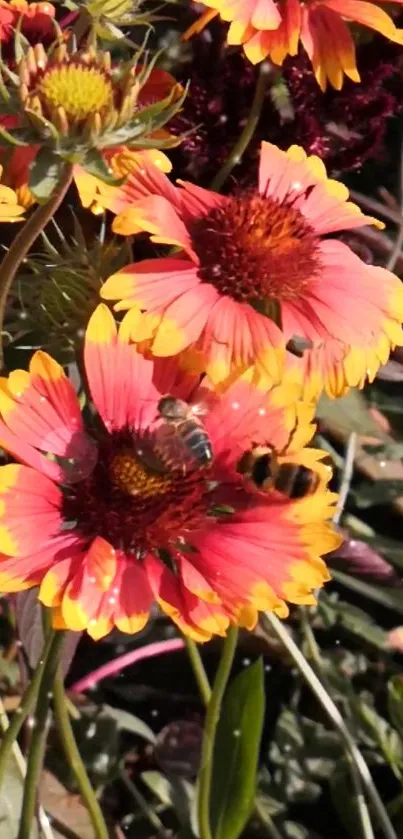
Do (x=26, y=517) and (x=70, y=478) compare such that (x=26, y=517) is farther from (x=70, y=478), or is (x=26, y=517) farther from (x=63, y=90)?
(x=63, y=90)

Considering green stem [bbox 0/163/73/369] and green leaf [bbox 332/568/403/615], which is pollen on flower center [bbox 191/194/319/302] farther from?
green leaf [bbox 332/568/403/615]

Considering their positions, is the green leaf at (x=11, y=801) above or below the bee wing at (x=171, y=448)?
below

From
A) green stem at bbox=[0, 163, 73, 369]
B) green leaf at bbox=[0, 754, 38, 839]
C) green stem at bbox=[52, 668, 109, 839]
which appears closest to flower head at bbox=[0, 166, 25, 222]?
green stem at bbox=[0, 163, 73, 369]

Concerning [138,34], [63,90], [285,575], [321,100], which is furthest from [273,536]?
[138,34]

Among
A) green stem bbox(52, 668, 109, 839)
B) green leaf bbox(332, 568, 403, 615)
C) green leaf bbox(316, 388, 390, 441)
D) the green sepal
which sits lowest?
green leaf bbox(332, 568, 403, 615)

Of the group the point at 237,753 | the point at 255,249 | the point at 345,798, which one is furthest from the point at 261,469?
the point at 345,798

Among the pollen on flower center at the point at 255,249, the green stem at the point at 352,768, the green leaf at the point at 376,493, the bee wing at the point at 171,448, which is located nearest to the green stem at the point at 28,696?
the bee wing at the point at 171,448

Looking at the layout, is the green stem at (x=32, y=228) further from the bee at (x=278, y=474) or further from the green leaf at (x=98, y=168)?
the bee at (x=278, y=474)
